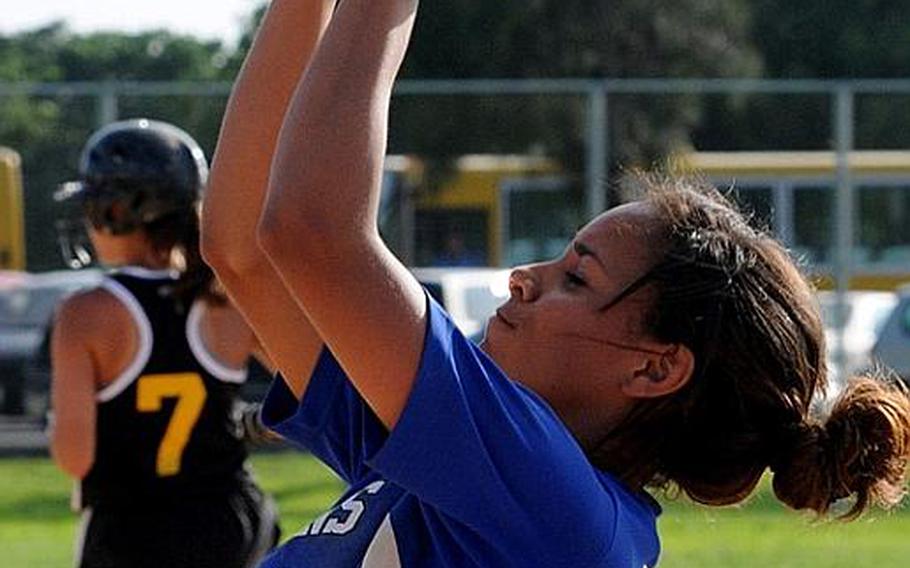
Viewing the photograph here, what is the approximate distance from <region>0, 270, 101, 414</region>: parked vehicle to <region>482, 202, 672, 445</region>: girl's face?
16.4 metres

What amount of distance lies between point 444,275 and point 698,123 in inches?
190

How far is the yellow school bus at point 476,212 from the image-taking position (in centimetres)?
1831

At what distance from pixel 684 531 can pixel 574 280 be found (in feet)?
37.6

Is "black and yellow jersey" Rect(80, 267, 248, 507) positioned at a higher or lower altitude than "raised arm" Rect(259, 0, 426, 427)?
lower

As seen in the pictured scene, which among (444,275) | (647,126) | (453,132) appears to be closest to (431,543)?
(444,275)

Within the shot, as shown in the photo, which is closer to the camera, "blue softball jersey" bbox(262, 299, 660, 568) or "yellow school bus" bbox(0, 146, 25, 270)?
"blue softball jersey" bbox(262, 299, 660, 568)

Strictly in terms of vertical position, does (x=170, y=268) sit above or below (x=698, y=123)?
above

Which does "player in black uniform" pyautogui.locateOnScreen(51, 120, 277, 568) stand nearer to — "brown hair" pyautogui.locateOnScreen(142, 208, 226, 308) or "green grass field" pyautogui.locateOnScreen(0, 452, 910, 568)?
"brown hair" pyautogui.locateOnScreen(142, 208, 226, 308)

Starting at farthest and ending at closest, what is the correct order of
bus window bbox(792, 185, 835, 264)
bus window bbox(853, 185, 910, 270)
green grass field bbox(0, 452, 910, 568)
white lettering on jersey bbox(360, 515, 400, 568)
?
→ bus window bbox(853, 185, 910, 270), bus window bbox(792, 185, 835, 264), green grass field bbox(0, 452, 910, 568), white lettering on jersey bbox(360, 515, 400, 568)

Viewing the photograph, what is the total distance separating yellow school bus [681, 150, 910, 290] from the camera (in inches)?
748

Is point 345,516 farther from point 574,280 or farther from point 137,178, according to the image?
point 137,178

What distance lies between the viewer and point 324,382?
2.54m

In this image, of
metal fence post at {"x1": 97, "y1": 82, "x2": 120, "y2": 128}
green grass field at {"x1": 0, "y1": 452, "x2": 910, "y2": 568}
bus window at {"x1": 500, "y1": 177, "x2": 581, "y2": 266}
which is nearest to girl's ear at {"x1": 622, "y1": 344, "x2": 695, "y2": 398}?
green grass field at {"x1": 0, "y1": 452, "x2": 910, "y2": 568}

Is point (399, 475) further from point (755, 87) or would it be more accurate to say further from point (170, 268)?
point (755, 87)
